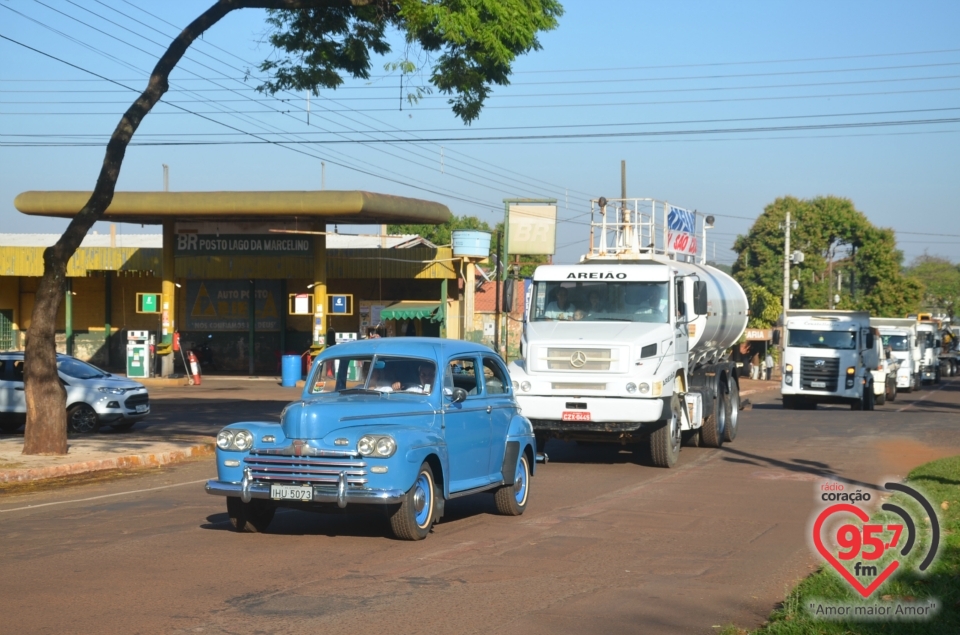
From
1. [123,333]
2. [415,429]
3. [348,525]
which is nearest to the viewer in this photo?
[415,429]

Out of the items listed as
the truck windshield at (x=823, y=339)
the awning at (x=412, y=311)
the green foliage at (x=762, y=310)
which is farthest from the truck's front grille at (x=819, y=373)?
the green foliage at (x=762, y=310)

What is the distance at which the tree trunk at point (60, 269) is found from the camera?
16891 millimetres

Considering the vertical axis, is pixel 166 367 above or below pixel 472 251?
below

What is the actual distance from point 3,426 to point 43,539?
44.4 ft

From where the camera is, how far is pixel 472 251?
4219cm

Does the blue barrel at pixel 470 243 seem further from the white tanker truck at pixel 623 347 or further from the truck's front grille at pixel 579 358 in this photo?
the truck's front grille at pixel 579 358

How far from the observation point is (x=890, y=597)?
24.4 feet

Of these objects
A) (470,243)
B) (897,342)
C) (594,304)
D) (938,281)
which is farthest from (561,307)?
(938,281)

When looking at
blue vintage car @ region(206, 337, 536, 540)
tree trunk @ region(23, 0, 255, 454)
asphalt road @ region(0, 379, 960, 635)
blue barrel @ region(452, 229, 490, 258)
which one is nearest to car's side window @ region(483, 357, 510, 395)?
blue vintage car @ region(206, 337, 536, 540)

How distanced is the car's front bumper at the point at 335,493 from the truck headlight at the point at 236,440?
354mm

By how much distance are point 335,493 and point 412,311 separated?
34.2 m

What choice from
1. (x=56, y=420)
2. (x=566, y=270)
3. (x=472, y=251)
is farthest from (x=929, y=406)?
(x=56, y=420)

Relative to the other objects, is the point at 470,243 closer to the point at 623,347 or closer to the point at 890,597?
the point at 623,347

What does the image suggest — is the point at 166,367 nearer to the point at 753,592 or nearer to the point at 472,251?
the point at 472,251
